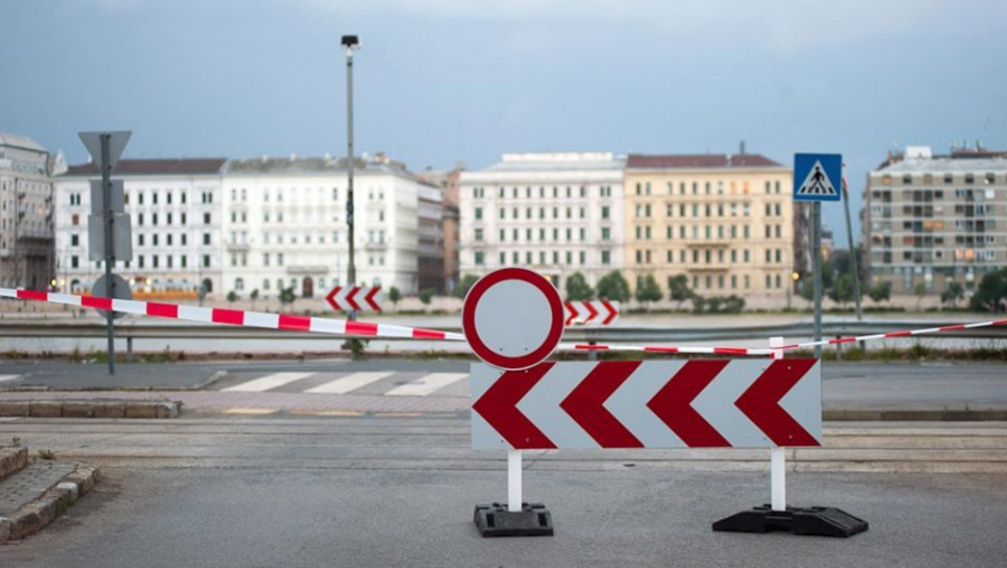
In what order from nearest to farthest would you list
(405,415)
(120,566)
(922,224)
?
(120,566) < (405,415) < (922,224)

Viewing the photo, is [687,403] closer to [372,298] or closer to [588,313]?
[588,313]

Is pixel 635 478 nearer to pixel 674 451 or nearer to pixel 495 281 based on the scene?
pixel 674 451

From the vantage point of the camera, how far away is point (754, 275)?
168000mm

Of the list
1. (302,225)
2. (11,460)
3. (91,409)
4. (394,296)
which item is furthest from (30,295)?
(302,225)

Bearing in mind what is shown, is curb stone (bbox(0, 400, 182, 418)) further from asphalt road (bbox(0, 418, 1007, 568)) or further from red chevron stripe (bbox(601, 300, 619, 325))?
red chevron stripe (bbox(601, 300, 619, 325))

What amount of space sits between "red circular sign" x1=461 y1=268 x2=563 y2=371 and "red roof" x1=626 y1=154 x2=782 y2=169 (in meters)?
164

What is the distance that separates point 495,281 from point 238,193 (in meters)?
163

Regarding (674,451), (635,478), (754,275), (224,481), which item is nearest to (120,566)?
(224,481)

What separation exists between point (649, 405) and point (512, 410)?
31.5 inches

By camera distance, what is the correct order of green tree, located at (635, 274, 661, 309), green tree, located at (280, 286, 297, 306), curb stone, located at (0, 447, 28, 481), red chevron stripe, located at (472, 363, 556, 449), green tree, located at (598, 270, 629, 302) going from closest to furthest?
1. red chevron stripe, located at (472, 363, 556, 449)
2. curb stone, located at (0, 447, 28, 481)
3. green tree, located at (635, 274, 661, 309)
4. green tree, located at (280, 286, 297, 306)
5. green tree, located at (598, 270, 629, 302)

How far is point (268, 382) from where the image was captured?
21359mm

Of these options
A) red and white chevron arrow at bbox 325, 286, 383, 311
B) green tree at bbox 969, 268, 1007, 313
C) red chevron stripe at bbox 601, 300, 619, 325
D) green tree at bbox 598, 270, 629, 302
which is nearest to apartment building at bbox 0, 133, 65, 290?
green tree at bbox 598, 270, 629, 302

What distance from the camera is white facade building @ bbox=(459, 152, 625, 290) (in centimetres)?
16838

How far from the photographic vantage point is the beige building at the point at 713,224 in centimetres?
16800
